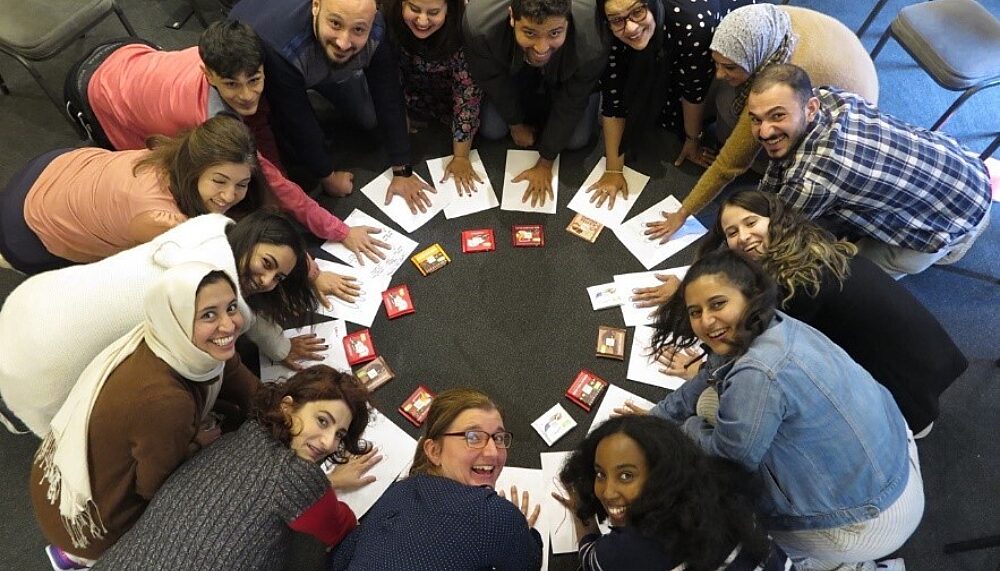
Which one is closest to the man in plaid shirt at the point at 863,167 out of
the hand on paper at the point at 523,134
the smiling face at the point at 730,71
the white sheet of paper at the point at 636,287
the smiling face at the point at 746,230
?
the smiling face at the point at 730,71

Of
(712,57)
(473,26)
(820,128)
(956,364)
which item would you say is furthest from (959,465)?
(473,26)

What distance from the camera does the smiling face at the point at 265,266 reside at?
1.94m

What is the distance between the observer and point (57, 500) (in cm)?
Result: 176

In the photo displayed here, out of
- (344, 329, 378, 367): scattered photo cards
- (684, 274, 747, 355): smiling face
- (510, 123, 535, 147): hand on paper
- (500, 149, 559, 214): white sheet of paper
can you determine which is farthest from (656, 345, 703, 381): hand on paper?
(510, 123, 535, 147): hand on paper

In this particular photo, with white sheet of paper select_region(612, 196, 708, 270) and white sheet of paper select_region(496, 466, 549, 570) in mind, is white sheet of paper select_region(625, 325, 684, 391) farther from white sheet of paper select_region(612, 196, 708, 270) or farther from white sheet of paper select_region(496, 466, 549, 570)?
white sheet of paper select_region(496, 466, 549, 570)

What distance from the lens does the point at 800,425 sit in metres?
1.64

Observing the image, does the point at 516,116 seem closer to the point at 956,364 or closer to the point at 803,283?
the point at 803,283

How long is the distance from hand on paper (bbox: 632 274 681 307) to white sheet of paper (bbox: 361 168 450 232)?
976mm

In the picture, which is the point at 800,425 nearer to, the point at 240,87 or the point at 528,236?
the point at 528,236

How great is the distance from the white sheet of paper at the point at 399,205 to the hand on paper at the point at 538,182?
1.23 feet

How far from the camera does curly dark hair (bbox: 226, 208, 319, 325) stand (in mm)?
1929

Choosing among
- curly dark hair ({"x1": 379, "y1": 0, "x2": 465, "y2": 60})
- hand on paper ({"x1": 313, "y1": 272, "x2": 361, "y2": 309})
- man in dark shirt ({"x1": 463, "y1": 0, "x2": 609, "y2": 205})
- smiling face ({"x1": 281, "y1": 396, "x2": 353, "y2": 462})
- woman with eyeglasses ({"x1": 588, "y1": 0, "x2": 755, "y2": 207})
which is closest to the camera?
smiling face ({"x1": 281, "y1": 396, "x2": 353, "y2": 462})

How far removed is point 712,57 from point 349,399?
76.4 inches

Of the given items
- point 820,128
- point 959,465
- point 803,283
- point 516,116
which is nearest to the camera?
point 803,283
